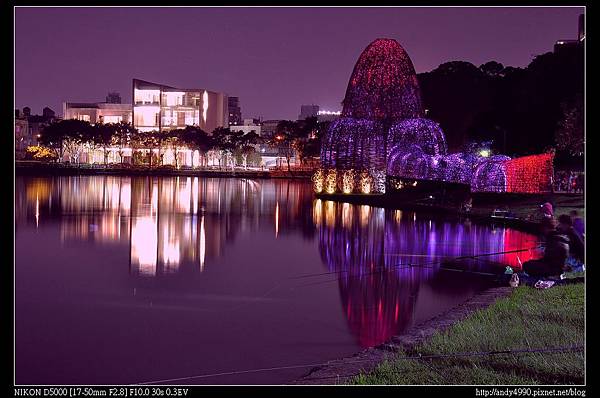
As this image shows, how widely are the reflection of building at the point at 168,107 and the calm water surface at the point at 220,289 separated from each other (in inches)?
3226

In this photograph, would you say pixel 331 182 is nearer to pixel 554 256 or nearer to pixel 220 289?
pixel 220 289

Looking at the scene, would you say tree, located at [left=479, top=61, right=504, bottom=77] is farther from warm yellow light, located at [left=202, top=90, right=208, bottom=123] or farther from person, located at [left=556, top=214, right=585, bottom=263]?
warm yellow light, located at [left=202, top=90, right=208, bottom=123]

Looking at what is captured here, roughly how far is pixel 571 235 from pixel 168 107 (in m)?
101

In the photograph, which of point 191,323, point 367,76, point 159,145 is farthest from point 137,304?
point 159,145

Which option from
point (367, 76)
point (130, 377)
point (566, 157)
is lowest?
point (130, 377)

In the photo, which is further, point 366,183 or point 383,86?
point 366,183

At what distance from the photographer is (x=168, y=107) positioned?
109 m

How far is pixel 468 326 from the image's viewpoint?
9109 millimetres

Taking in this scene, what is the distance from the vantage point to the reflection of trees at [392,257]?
37.7 feet

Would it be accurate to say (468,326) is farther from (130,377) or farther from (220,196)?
(220,196)

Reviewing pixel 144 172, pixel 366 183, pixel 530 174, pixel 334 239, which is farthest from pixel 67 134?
pixel 334 239

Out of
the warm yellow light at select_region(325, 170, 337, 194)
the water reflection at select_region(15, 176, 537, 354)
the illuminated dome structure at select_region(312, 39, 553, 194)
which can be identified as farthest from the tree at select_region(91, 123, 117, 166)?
the illuminated dome structure at select_region(312, 39, 553, 194)

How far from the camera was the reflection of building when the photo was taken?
108 meters
